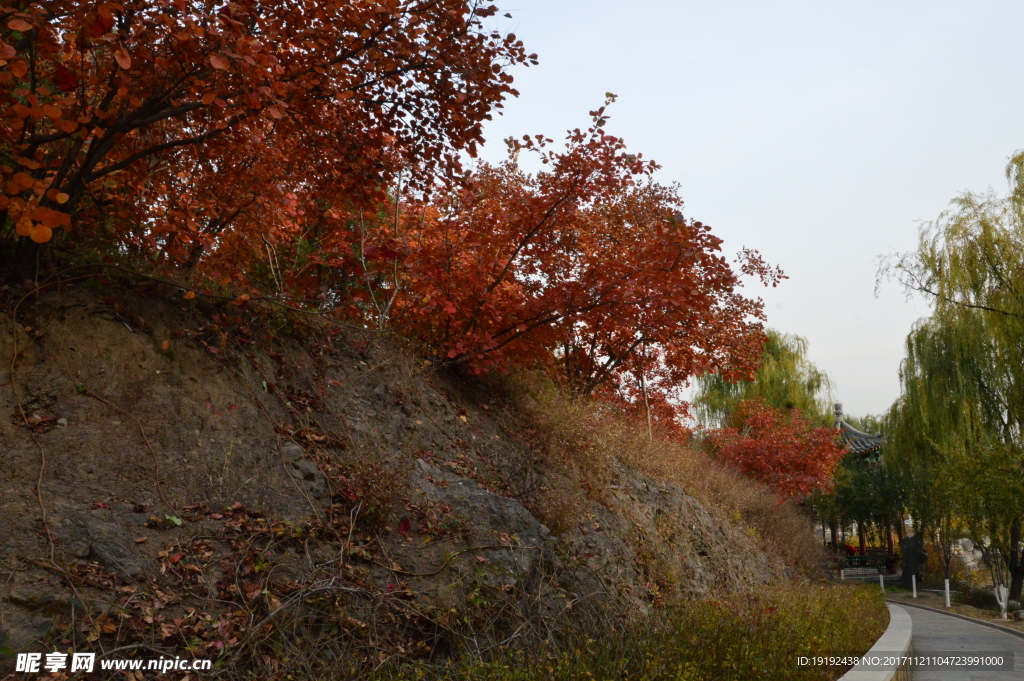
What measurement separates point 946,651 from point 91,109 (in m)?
12.1

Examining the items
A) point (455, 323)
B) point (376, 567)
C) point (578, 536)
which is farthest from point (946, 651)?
point (376, 567)

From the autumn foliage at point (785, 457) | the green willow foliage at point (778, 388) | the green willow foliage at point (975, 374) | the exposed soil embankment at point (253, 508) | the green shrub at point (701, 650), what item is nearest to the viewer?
the exposed soil embankment at point (253, 508)

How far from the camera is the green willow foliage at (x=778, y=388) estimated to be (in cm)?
3231

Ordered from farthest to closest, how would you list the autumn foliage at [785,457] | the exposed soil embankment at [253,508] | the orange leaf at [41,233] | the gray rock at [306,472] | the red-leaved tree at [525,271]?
1. the autumn foliage at [785,457]
2. the red-leaved tree at [525,271]
3. the gray rock at [306,472]
4. the exposed soil embankment at [253,508]
5. the orange leaf at [41,233]

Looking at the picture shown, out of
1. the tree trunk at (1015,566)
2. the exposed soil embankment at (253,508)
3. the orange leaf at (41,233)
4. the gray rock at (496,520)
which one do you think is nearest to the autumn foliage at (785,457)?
the tree trunk at (1015,566)

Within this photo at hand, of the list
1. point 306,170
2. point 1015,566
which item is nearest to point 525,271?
point 306,170

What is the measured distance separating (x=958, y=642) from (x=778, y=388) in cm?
2174

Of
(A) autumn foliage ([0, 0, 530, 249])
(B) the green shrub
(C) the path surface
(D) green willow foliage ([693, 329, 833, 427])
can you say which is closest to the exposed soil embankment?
(B) the green shrub

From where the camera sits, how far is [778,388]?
32531 millimetres

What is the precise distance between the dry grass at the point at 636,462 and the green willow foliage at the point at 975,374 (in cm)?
444

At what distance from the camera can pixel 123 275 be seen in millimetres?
6145

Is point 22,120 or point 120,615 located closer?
point 120,615

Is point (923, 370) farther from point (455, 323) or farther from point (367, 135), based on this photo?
point (367, 135)

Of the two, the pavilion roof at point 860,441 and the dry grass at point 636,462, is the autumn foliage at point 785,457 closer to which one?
the dry grass at point 636,462
